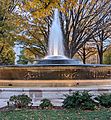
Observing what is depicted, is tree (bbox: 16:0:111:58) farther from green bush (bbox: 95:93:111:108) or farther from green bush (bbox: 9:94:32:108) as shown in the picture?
green bush (bbox: 9:94:32:108)

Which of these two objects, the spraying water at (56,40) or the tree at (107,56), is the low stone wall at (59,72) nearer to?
the spraying water at (56,40)

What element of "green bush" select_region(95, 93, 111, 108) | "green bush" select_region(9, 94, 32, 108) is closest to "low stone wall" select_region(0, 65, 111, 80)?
"green bush" select_region(95, 93, 111, 108)

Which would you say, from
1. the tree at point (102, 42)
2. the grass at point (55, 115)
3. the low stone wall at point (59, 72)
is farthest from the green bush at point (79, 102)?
the tree at point (102, 42)

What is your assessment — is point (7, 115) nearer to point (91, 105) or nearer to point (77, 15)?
point (91, 105)

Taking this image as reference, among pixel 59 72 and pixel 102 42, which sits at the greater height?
pixel 102 42

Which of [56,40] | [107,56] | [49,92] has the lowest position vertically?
[49,92]

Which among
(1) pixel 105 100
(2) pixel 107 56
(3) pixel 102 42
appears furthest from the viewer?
(2) pixel 107 56

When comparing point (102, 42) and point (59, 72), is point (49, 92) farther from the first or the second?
point (102, 42)

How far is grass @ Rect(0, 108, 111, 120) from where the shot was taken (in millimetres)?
8203

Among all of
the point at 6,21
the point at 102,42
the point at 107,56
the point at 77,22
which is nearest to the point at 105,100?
the point at 6,21

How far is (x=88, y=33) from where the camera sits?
3028 centimetres

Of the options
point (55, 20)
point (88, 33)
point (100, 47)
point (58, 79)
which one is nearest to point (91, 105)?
point (58, 79)

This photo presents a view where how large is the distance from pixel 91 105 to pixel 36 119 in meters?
2.30

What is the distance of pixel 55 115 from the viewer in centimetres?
865
